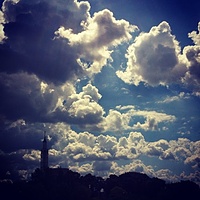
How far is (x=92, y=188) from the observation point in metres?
133

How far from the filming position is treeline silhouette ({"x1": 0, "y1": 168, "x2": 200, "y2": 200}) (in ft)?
368

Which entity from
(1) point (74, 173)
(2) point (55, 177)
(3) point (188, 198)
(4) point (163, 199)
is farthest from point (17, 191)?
(3) point (188, 198)

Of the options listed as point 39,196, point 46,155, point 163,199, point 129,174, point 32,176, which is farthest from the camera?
point 46,155

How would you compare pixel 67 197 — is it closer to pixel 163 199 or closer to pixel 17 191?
pixel 17 191

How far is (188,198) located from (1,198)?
73.2m

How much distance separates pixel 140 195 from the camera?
12300 cm

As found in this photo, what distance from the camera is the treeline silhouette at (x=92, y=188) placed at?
368 feet

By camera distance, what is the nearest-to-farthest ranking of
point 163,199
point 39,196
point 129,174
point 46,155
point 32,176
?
point 39,196
point 163,199
point 32,176
point 129,174
point 46,155

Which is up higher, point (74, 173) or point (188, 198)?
point (74, 173)

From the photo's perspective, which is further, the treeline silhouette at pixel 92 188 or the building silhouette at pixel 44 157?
the building silhouette at pixel 44 157

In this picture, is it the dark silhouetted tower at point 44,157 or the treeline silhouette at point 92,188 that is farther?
the dark silhouetted tower at point 44,157

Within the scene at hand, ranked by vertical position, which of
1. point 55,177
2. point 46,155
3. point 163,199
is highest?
point 46,155

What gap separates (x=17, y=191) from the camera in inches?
4493

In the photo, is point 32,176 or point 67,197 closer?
point 67,197
